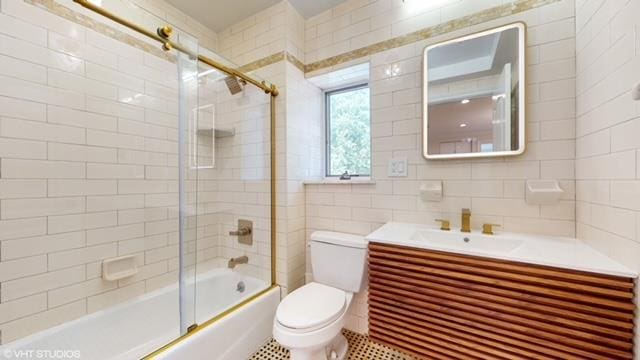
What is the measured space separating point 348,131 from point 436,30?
3.11 feet

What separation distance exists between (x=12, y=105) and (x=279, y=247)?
1.66 meters

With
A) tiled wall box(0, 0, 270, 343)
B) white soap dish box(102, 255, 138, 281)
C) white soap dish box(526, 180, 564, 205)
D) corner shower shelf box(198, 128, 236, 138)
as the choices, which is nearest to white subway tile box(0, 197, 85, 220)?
tiled wall box(0, 0, 270, 343)

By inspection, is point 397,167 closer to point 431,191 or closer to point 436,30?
point 431,191

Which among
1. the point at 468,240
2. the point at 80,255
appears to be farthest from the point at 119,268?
the point at 468,240

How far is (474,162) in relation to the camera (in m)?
1.42

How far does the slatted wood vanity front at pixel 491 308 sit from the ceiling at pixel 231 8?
73.4 inches

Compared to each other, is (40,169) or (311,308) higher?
(40,169)

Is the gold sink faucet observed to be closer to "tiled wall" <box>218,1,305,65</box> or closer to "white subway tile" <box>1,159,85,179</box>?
"tiled wall" <box>218,1,305,65</box>

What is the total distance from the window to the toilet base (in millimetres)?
1251

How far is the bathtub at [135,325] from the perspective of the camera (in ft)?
4.14

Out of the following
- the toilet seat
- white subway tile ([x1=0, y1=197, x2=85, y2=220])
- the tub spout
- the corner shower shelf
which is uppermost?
the corner shower shelf

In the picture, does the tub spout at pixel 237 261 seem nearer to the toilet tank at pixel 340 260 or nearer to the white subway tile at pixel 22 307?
the toilet tank at pixel 340 260

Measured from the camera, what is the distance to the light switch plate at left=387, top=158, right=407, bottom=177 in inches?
63.6

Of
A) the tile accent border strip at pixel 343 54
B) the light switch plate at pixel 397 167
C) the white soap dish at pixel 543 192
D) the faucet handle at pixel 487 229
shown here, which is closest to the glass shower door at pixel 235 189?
the tile accent border strip at pixel 343 54
